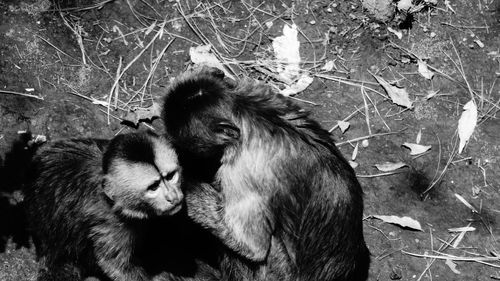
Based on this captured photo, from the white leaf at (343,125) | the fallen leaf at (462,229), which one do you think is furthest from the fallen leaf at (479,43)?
the fallen leaf at (462,229)

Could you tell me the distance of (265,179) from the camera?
5242 mm

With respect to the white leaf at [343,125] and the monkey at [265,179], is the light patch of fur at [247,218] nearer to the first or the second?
the monkey at [265,179]

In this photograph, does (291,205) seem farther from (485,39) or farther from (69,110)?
(485,39)

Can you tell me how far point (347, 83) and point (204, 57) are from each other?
1510 mm

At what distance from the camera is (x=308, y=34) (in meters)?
6.97

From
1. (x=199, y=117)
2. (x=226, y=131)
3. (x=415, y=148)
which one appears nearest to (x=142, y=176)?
(x=199, y=117)

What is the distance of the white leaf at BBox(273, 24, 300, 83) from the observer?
6.80 m

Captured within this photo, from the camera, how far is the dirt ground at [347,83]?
6.34 m

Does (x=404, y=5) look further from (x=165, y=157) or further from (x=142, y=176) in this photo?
(x=142, y=176)

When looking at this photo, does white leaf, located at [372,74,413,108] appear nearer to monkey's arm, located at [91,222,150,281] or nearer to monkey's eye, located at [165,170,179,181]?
monkey's eye, located at [165,170,179,181]

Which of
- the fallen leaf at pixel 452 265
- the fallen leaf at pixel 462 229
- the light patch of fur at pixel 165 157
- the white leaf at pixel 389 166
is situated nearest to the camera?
the light patch of fur at pixel 165 157

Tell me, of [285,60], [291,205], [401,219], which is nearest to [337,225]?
[291,205]

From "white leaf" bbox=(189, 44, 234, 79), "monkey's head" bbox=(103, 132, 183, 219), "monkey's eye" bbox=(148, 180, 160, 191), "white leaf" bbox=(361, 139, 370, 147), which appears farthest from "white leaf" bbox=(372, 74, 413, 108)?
"monkey's eye" bbox=(148, 180, 160, 191)

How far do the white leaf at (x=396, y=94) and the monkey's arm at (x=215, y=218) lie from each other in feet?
7.80
